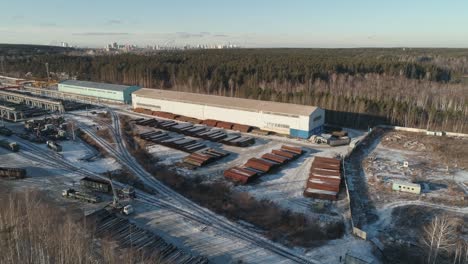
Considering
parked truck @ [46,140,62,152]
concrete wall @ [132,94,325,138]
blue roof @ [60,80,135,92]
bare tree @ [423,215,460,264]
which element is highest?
blue roof @ [60,80,135,92]

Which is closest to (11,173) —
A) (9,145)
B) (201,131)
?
(9,145)

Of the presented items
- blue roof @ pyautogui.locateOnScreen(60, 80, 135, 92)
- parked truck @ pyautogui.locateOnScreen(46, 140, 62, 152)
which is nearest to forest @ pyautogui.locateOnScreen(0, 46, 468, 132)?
blue roof @ pyautogui.locateOnScreen(60, 80, 135, 92)

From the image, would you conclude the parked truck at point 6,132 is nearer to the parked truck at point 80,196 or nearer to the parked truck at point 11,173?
the parked truck at point 11,173

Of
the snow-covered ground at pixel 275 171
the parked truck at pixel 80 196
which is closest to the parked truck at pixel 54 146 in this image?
the snow-covered ground at pixel 275 171

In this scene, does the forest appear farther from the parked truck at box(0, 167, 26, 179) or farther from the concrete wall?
the parked truck at box(0, 167, 26, 179)

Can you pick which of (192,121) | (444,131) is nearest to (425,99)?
(444,131)

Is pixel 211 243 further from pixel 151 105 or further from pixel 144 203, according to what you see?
pixel 151 105
